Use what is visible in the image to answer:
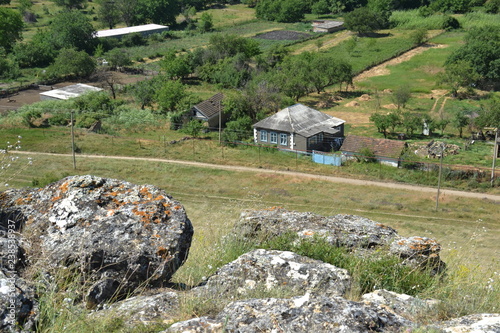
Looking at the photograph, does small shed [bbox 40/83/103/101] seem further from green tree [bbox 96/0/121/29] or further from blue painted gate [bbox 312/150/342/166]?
green tree [bbox 96/0/121/29]

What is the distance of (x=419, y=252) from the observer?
7.77m

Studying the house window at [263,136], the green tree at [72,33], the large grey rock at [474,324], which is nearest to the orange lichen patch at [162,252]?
the large grey rock at [474,324]

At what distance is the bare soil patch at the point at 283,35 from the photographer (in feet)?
287

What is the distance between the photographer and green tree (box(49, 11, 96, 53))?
255 ft

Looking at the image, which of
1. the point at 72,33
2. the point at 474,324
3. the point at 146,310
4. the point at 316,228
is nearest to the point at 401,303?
the point at 474,324

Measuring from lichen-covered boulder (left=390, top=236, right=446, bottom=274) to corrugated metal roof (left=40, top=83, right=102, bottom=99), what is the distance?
50376 mm

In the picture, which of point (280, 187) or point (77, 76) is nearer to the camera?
point (280, 187)

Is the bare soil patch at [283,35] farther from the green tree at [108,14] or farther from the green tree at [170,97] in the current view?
the green tree at [170,97]

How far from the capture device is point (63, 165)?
34938mm

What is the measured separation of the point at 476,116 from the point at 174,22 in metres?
71.4

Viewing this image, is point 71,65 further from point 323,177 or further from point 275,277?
point 275,277

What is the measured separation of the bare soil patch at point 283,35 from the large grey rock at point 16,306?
85505 mm

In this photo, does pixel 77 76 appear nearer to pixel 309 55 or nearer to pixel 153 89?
pixel 153 89

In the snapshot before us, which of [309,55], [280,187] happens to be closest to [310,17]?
[309,55]
